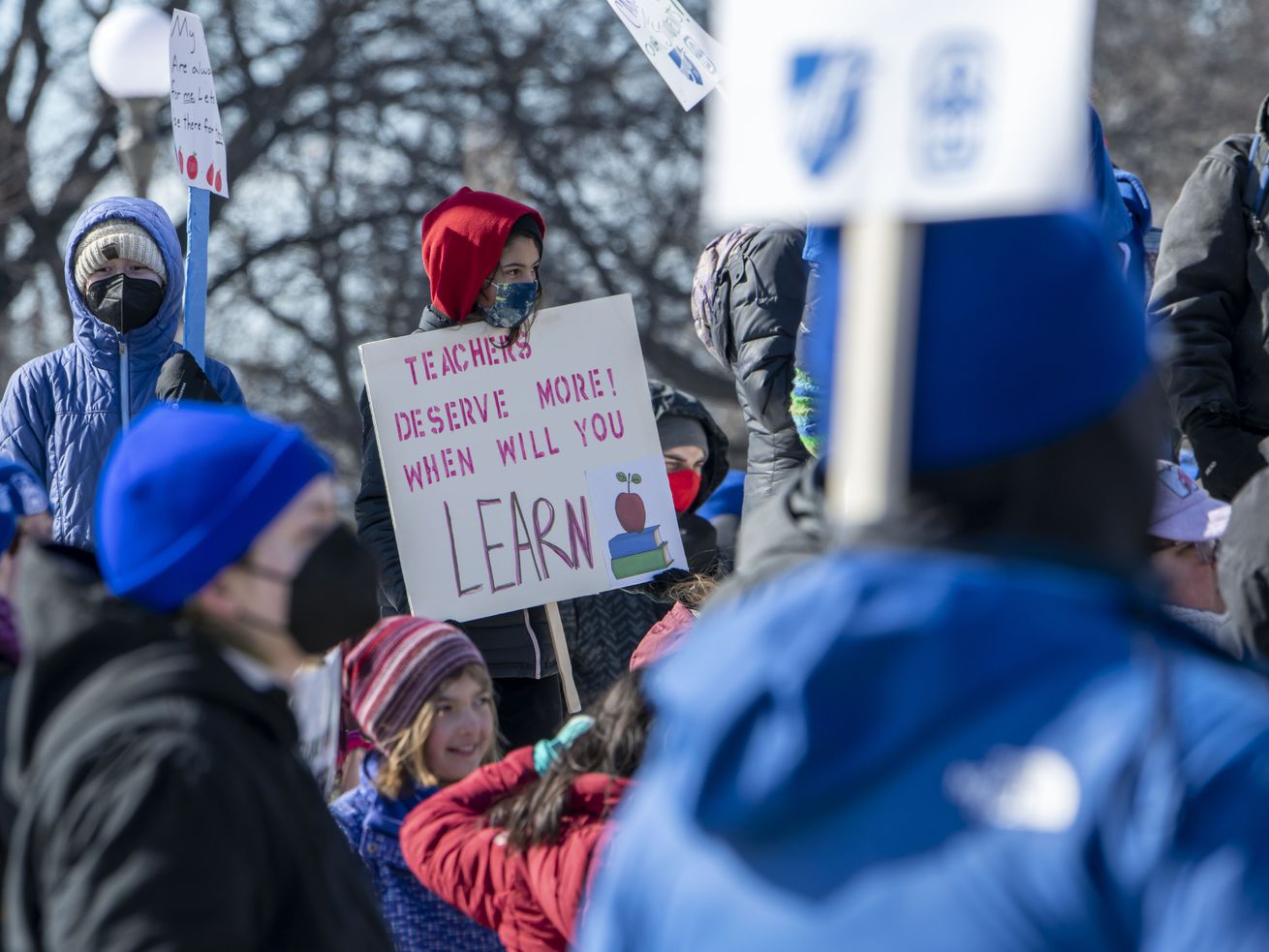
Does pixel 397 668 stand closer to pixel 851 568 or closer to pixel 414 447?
pixel 414 447

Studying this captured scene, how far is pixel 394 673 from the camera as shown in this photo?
13.2 ft

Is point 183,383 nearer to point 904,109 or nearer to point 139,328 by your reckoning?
point 139,328

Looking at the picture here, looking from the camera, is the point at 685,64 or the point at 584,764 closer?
the point at 584,764

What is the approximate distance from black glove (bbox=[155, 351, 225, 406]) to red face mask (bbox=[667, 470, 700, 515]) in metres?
1.55

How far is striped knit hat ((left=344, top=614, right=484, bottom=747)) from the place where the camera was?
159 inches

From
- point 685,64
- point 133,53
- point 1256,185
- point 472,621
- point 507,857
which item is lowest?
point 507,857

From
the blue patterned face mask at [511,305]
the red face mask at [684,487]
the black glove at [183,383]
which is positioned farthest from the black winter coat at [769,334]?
the black glove at [183,383]

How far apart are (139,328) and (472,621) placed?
1.19 metres

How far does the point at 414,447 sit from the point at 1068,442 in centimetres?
393

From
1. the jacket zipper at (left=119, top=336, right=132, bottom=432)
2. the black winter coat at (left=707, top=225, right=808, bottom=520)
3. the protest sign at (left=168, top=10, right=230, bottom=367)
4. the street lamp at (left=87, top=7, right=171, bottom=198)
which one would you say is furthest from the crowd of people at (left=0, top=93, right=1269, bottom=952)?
the street lamp at (left=87, top=7, right=171, bottom=198)

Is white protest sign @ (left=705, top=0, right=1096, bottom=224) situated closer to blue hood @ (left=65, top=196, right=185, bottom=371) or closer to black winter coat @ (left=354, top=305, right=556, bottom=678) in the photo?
black winter coat @ (left=354, top=305, right=556, bottom=678)

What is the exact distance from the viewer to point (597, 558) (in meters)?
5.32

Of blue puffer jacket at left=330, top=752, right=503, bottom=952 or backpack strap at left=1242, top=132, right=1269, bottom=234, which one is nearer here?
blue puffer jacket at left=330, top=752, right=503, bottom=952

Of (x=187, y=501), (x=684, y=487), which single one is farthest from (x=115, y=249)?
(x=187, y=501)
